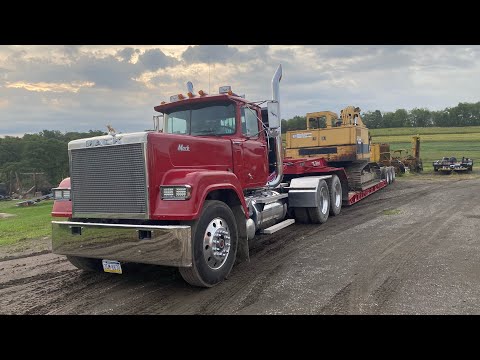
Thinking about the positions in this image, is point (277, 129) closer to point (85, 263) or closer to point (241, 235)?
point (241, 235)

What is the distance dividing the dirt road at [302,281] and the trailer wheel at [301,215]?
106 centimetres

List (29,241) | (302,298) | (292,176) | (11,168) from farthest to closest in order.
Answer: (11,168), (292,176), (29,241), (302,298)

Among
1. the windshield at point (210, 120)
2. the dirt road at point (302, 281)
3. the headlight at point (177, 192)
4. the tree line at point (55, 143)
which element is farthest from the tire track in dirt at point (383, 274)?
the tree line at point (55, 143)

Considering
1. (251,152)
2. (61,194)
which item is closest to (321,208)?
(251,152)

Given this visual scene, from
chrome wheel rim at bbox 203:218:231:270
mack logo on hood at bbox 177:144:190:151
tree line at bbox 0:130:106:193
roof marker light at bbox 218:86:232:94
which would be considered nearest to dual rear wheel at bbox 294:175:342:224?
roof marker light at bbox 218:86:232:94

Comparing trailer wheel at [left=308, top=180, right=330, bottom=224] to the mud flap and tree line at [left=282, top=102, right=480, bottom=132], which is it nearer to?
the mud flap

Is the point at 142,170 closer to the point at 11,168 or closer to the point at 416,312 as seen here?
the point at 416,312

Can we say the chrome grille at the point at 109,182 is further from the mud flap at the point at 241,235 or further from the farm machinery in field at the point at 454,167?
the farm machinery in field at the point at 454,167

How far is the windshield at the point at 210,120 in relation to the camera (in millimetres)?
5906

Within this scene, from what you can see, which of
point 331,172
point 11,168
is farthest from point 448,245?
point 11,168

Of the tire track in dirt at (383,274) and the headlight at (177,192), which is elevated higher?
the headlight at (177,192)

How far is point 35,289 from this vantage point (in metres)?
4.81

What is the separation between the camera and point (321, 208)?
9.03 m

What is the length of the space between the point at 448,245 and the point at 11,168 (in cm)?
3939
